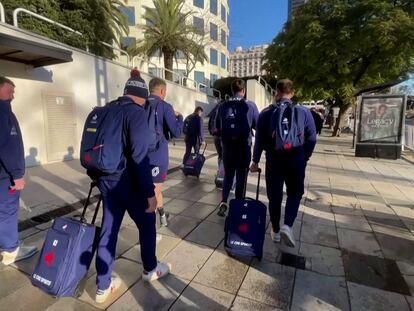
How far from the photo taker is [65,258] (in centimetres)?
202

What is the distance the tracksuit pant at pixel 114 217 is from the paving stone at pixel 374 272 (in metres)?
1.90

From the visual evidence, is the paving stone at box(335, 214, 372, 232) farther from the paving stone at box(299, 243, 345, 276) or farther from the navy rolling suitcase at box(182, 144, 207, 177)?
the navy rolling suitcase at box(182, 144, 207, 177)

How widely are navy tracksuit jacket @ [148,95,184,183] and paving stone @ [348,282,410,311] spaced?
2.18 m

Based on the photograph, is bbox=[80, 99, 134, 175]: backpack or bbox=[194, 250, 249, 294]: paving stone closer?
bbox=[80, 99, 134, 175]: backpack

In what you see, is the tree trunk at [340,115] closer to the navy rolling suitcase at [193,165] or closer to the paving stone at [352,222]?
the navy rolling suitcase at [193,165]

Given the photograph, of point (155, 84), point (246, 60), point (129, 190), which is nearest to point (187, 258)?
point (129, 190)

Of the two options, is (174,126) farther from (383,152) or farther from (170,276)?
(383,152)

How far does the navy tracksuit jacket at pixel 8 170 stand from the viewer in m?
2.43

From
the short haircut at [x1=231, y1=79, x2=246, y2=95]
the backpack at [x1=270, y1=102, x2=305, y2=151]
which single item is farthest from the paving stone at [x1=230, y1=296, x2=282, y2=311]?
the short haircut at [x1=231, y1=79, x2=246, y2=95]

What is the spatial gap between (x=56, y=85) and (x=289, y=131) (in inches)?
269

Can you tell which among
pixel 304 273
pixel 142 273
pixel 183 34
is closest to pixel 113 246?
pixel 142 273

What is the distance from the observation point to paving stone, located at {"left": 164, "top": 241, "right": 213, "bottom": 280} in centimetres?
267

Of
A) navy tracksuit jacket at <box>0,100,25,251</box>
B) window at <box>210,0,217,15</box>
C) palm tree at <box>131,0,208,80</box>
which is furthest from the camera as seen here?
window at <box>210,0,217,15</box>

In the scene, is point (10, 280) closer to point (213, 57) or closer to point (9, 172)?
point (9, 172)
